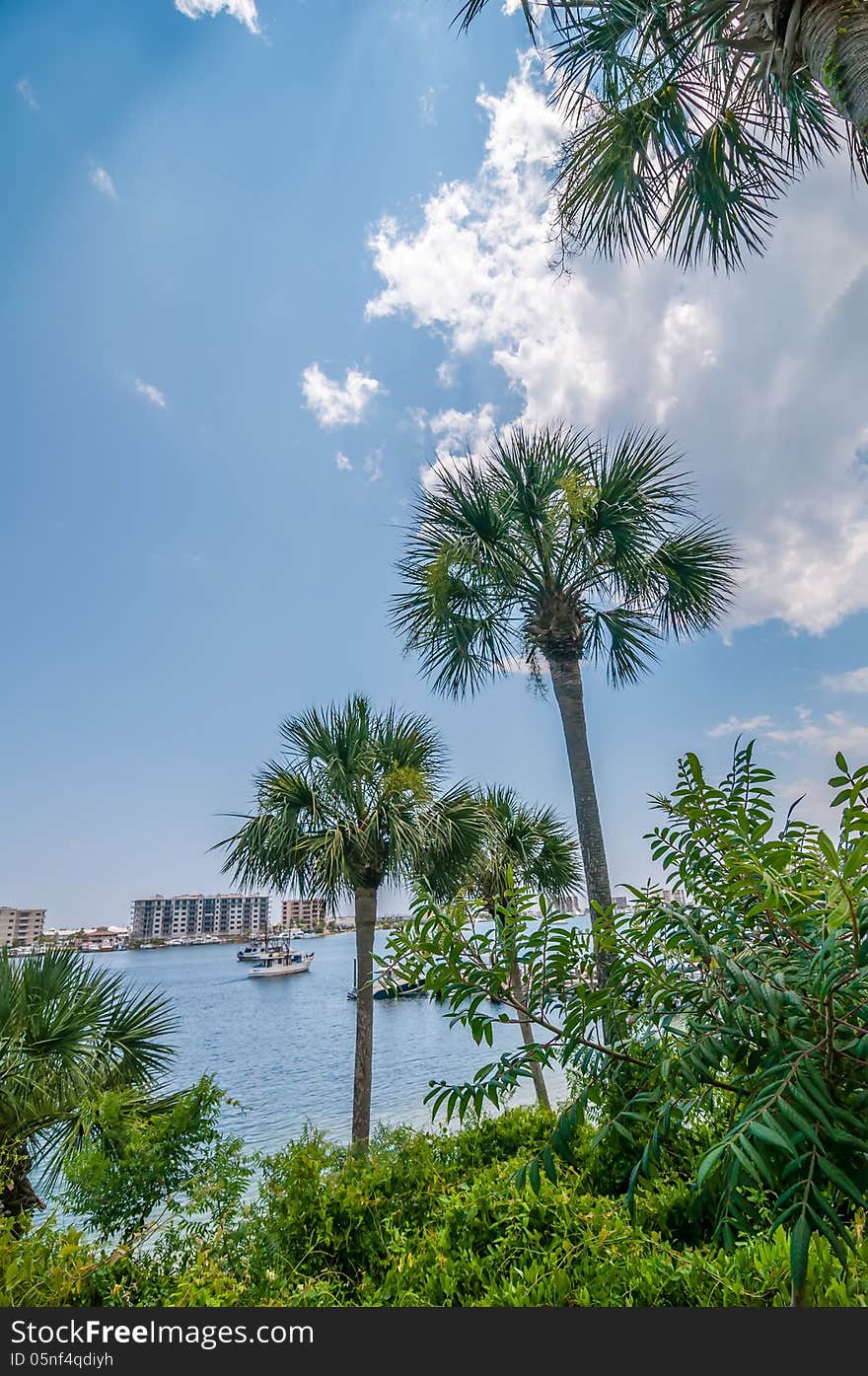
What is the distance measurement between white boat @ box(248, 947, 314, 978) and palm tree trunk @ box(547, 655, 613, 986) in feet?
140

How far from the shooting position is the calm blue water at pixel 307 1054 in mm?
9883

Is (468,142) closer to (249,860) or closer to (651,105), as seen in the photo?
(651,105)

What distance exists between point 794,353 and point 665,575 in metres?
2.10

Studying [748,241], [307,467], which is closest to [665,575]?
[748,241]

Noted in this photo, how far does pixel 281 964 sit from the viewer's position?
1773 inches

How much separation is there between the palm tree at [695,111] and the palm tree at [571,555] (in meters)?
2.00

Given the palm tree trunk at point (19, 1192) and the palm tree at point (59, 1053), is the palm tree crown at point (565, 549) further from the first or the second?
the palm tree trunk at point (19, 1192)

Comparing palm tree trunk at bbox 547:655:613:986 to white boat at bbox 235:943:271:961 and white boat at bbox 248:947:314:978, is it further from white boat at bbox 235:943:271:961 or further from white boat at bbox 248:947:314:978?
white boat at bbox 235:943:271:961

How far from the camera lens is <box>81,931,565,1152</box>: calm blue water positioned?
9883 millimetres

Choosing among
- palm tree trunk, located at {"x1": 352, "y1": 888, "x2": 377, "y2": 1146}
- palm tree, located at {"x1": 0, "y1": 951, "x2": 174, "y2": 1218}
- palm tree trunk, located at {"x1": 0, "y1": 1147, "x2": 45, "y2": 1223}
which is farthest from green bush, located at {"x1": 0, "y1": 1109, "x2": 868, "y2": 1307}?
palm tree trunk, located at {"x1": 352, "y1": 888, "x2": 377, "y2": 1146}

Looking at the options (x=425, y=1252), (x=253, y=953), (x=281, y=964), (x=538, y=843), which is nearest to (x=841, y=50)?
(x=425, y=1252)

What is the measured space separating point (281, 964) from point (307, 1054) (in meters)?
30.6

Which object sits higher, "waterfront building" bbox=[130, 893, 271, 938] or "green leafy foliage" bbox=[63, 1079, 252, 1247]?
"waterfront building" bbox=[130, 893, 271, 938]

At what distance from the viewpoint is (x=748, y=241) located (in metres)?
3.60
